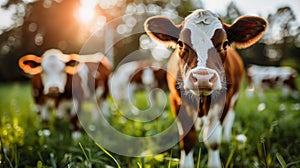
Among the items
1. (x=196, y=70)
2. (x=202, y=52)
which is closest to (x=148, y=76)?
(x=202, y=52)

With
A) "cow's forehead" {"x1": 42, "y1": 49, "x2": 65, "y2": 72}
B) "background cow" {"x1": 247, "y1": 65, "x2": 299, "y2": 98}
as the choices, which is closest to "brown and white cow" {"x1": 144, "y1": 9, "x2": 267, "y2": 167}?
"cow's forehead" {"x1": 42, "y1": 49, "x2": 65, "y2": 72}

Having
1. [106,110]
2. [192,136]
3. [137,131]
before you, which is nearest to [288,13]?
[192,136]

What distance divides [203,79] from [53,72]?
3.53 metres

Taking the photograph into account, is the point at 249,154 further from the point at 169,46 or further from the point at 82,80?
the point at 82,80

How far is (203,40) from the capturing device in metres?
2.51

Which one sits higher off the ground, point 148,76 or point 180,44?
point 180,44

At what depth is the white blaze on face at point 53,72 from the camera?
4.98m

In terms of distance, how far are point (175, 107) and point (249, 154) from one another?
1.11 metres

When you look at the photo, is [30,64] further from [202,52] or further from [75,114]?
[202,52]

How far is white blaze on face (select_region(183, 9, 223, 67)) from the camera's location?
2.46 meters

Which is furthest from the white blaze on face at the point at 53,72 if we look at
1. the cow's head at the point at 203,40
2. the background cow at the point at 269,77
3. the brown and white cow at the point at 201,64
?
the background cow at the point at 269,77

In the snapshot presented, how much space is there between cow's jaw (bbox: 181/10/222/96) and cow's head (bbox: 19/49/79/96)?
298 centimetres

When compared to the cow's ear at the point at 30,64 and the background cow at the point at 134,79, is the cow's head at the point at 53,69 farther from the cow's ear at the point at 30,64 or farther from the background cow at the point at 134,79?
the background cow at the point at 134,79

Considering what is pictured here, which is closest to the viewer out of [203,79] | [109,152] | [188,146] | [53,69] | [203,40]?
[203,79]
